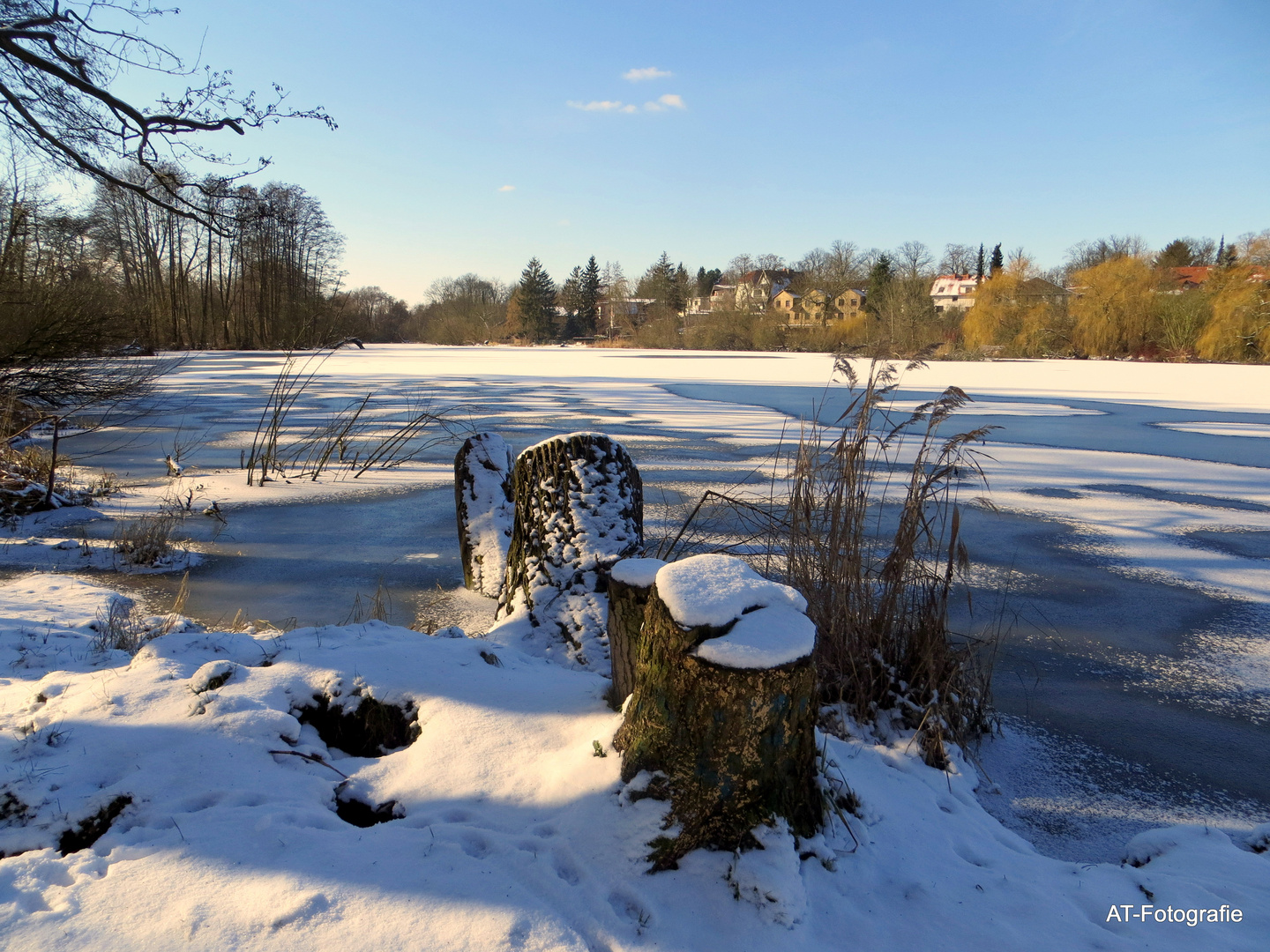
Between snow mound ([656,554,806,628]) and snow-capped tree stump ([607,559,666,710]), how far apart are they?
0.36 m

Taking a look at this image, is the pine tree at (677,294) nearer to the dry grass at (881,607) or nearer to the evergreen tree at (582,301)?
the evergreen tree at (582,301)

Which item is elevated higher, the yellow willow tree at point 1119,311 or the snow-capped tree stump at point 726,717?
the yellow willow tree at point 1119,311

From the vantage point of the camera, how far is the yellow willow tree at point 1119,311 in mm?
43062

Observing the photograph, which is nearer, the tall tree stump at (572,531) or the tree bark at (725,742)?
the tree bark at (725,742)

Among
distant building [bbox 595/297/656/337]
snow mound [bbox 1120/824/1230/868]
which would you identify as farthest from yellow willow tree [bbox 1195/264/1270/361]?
distant building [bbox 595/297/656/337]

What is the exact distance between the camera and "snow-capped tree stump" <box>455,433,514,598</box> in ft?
15.4

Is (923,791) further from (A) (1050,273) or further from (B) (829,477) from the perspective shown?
(A) (1050,273)

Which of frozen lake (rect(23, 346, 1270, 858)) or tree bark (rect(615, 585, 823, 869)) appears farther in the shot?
frozen lake (rect(23, 346, 1270, 858))

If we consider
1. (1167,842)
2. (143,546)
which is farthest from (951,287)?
(1167,842)

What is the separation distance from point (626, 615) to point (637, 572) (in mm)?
152

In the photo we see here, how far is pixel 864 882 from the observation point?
6.02 feet

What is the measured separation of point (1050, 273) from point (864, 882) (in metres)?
86.2

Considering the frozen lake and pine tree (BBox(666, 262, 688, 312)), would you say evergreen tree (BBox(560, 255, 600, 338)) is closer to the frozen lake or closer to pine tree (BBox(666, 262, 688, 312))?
pine tree (BBox(666, 262, 688, 312))

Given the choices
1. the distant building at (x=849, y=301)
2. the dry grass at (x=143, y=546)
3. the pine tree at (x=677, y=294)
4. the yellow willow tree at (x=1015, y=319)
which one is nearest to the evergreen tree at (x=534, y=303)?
the pine tree at (x=677, y=294)
